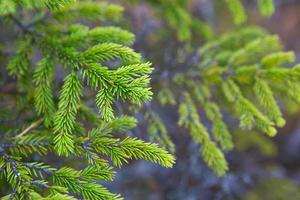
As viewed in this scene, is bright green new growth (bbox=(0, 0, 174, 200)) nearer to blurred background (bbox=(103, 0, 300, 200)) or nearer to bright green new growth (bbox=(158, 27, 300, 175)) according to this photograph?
bright green new growth (bbox=(158, 27, 300, 175))

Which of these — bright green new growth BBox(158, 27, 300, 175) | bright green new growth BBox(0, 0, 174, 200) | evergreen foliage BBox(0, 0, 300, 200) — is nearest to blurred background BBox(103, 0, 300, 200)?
bright green new growth BBox(158, 27, 300, 175)

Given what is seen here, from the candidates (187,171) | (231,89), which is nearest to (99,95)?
(231,89)

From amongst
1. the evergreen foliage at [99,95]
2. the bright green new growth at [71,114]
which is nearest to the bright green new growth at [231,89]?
the evergreen foliage at [99,95]

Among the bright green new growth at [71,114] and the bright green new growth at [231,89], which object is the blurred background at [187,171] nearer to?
the bright green new growth at [231,89]

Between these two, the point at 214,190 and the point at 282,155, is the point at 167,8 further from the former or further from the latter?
the point at 282,155

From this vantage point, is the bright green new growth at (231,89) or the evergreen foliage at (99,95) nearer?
the evergreen foliage at (99,95)

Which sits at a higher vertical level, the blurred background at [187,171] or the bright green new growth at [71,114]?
the blurred background at [187,171]

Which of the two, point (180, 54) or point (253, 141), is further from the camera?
point (253, 141)

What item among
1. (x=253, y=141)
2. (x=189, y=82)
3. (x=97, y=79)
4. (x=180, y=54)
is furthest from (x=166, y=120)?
(x=97, y=79)
